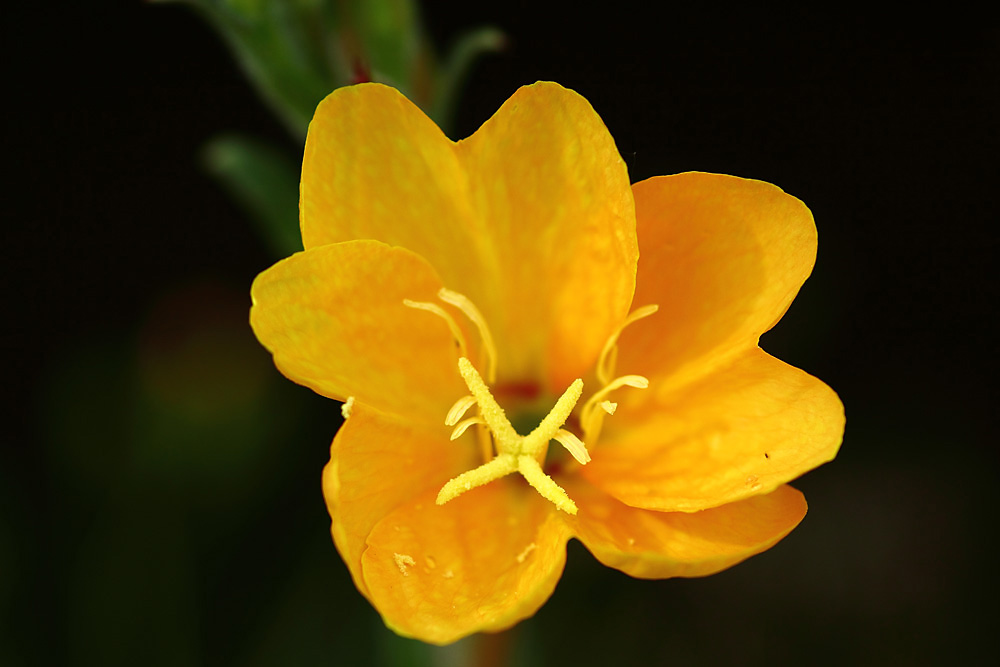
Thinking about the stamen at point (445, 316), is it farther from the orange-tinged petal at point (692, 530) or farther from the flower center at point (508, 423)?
the orange-tinged petal at point (692, 530)

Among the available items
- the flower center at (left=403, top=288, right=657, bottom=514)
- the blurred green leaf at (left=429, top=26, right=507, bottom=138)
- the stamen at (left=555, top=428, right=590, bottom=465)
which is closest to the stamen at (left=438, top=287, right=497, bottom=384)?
the flower center at (left=403, top=288, right=657, bottom=514)

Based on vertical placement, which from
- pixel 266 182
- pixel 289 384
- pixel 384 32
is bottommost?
pixel 289 384

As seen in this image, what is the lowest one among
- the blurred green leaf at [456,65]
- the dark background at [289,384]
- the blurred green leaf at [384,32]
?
the dark background at [289,384]

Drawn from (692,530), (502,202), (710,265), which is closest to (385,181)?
(502,202)

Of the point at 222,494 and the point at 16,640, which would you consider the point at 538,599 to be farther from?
the point at 16,640

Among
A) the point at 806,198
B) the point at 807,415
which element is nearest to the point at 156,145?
the point at 806,198

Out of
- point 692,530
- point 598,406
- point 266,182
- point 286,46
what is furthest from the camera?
point 266,182

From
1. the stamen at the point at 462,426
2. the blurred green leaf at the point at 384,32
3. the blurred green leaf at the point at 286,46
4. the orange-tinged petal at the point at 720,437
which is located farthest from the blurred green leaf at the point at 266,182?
the orange-tinged petal at the point at 720,437

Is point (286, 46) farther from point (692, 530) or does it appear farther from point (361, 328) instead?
point (692, 530)
